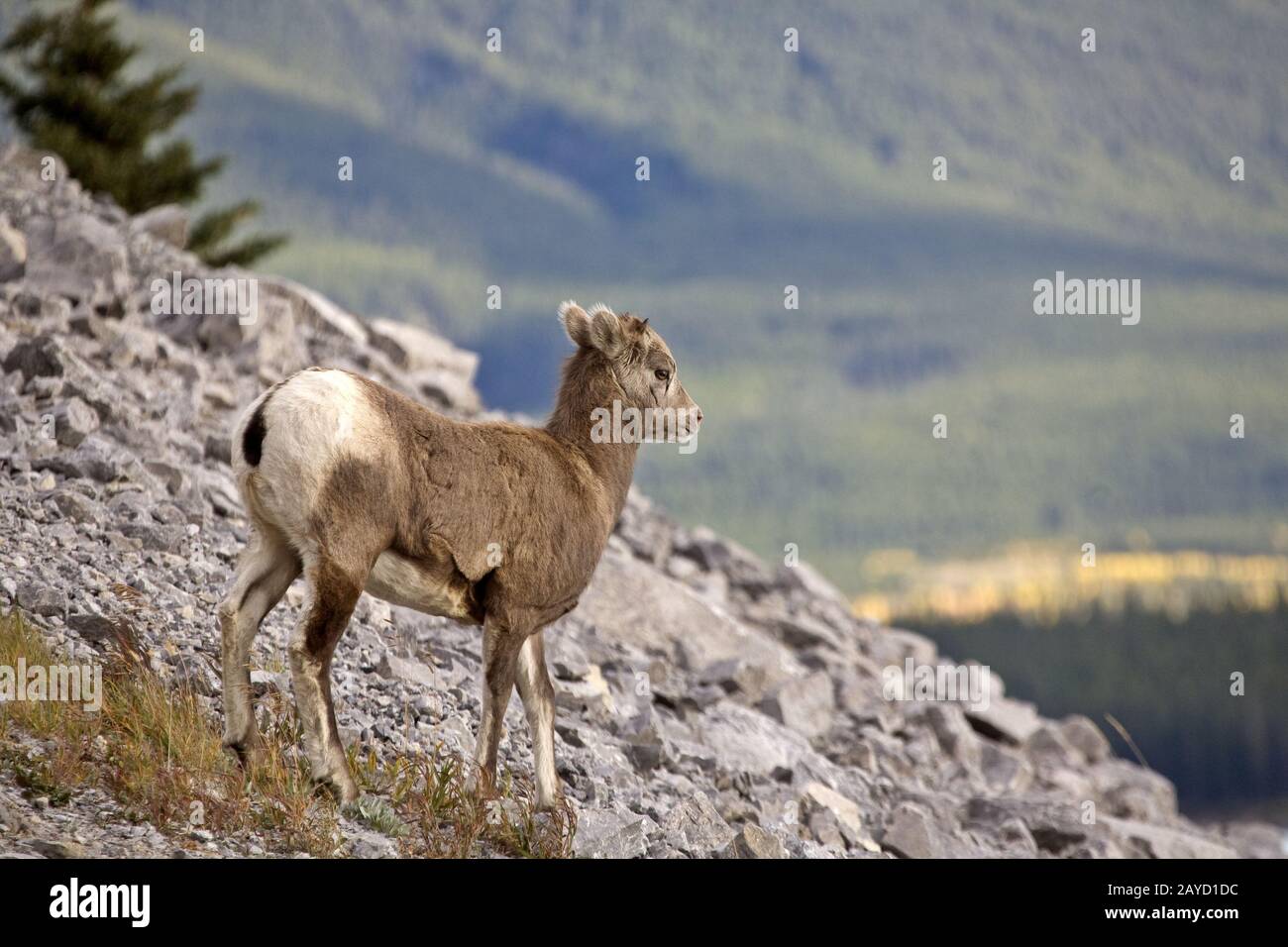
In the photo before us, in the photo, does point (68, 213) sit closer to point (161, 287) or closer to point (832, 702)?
point (161, 287)

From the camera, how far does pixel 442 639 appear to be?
15500 millimetres

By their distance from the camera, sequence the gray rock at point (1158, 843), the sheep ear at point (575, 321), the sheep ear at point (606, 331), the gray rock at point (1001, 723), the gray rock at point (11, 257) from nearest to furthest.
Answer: the sheep ear at point (606, 331) < the sheep ear at point (575, 321) < the gray rock at point (1158, 843) < the gray rock at point (11, 257) < the gray rock at point (1001, 723)

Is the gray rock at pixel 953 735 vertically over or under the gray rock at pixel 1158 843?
over

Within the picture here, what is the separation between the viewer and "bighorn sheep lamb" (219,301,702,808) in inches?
393

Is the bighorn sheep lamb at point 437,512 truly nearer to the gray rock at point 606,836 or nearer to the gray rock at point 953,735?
the gray rock at point 606,836

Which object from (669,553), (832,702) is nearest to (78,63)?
(669,553)

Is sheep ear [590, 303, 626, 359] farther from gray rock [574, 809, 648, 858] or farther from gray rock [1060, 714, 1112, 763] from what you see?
gray rock [1060, 714, 1112, 763]

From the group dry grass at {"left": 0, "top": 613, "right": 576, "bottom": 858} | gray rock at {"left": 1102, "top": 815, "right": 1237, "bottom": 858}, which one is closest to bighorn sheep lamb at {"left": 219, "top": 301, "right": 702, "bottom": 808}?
dry grass at {"left": 0, "top": 613, "right": 576, "bottom": 858}

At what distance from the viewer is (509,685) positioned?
10992 millimetres

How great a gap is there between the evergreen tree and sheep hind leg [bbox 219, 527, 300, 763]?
117ft

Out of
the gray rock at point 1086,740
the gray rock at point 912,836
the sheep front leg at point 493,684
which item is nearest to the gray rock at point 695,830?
the sheep front leg at point 493,684

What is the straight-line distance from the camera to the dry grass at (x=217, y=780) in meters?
10.3

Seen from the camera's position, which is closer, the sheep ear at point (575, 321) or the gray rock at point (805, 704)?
the sheep ear at point (575, 321)

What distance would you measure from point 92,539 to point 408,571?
441cm
